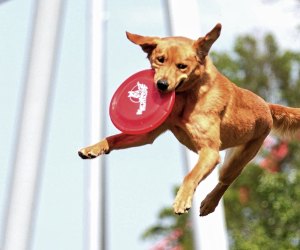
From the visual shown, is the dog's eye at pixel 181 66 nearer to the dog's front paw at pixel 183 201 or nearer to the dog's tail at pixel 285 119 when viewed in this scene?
the dog's front paw at pixel 183 201

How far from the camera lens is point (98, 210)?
925 centimetres

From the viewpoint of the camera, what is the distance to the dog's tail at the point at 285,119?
307 centimetres

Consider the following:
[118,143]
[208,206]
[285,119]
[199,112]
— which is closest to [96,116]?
[285,119]

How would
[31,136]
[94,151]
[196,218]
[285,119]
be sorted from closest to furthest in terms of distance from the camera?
1. [94,151]
2. [285,119]
3. [196,218]
4. [31,136]

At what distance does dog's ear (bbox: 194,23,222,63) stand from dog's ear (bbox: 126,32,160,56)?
0.13 metres

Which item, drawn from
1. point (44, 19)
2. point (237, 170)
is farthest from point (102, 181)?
point (237, 170)

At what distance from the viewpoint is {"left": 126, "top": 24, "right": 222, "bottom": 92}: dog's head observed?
2.47 meters

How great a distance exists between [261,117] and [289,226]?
9619 mm

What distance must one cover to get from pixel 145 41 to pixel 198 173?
414 mm

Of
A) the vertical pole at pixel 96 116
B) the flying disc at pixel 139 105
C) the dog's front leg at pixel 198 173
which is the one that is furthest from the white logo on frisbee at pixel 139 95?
the vertical pole at pixel 96 116

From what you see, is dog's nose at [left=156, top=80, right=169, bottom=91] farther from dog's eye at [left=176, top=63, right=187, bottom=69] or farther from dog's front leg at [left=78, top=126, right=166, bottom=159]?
dog's front leg at [left=78, top=126, right=166, bottom=159]

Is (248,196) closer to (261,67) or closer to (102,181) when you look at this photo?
(261,67)

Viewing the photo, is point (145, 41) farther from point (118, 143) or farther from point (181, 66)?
point (118, 143)

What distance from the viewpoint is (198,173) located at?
2.55 m
